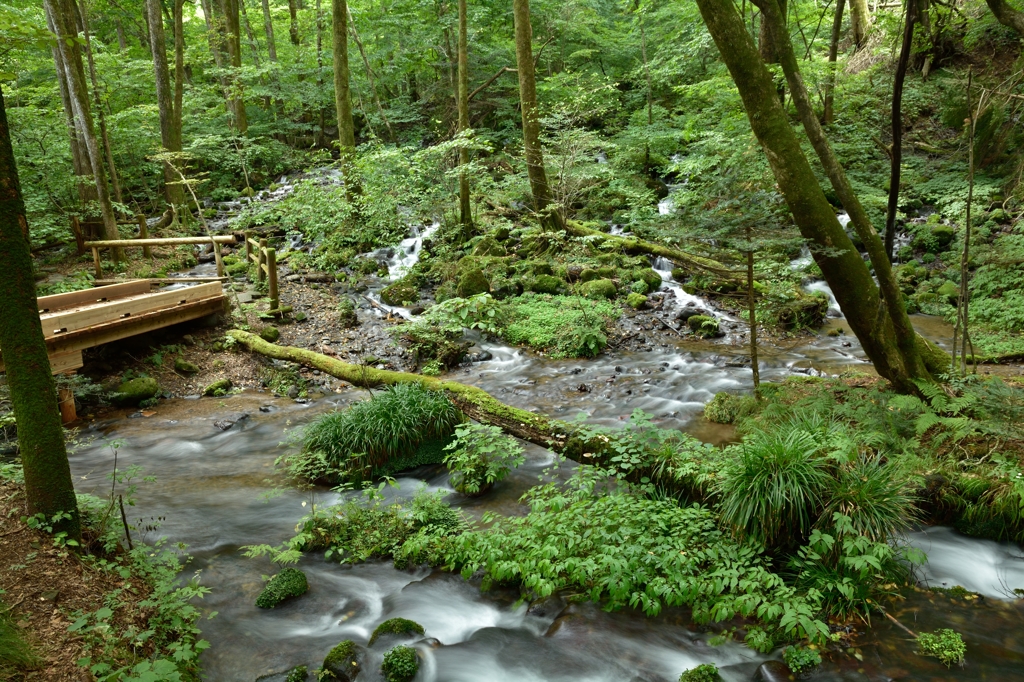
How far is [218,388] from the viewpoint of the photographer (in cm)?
1011

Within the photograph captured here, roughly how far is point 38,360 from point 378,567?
3238 mm

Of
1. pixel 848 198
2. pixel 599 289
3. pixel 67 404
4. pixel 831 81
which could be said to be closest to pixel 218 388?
pixel 67 404

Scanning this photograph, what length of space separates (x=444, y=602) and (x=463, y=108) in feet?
44.7

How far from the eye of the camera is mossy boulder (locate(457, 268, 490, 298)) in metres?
13.3

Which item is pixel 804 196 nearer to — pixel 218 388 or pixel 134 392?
pixel 218 388

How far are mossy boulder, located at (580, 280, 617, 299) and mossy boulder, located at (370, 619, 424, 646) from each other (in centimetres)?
931

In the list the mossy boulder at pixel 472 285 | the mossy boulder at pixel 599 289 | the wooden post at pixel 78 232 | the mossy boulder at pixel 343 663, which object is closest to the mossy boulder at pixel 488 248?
the mossy boulder at pixel 472 285

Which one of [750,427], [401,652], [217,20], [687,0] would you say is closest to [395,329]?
[750,427]

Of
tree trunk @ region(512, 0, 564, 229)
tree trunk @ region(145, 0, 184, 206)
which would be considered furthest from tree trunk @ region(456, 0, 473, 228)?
tree trunk @ region(145, 0, 184, 206)

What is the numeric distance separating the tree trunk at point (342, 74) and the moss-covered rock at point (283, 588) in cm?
1427

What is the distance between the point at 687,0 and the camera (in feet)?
61.9

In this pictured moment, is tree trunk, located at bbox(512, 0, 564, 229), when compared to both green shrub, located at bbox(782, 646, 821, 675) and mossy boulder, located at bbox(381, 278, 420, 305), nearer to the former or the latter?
mossy boulder, located at bbox(381, 278, 420, 305)

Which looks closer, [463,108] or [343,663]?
[343,663]

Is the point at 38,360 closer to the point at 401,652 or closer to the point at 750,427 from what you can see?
the point at 401,652
